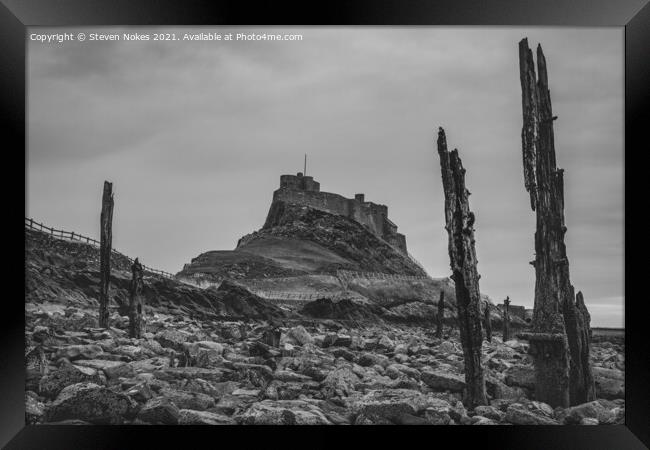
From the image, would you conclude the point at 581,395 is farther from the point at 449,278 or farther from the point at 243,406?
the point at 243,406

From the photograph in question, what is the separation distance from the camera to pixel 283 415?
27.5 ft

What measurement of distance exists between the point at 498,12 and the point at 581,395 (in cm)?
500

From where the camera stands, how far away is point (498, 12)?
326 inches

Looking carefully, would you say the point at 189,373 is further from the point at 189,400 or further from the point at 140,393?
the point at 140,393

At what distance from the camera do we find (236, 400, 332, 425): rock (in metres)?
8.34

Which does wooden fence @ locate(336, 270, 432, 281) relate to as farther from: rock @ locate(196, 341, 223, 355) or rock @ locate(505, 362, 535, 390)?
rock @ locate(196, 341, 223, 355)

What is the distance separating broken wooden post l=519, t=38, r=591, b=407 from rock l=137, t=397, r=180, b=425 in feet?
15.3

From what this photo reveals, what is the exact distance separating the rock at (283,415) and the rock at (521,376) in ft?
7.97

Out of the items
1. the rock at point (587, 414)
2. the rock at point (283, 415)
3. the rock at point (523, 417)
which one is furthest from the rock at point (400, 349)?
the rock at point (587, 414)

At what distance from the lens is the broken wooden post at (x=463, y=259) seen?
8812 millimetres

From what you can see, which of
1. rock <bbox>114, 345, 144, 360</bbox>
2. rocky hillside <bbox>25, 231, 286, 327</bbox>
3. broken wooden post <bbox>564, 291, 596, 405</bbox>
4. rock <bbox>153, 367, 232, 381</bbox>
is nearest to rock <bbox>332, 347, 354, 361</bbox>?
rocky hillside <bbox>25, 231, 286, 327</bbox>

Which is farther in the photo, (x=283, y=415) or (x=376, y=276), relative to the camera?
(x=376, y=276)

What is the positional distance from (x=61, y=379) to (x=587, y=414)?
6683 millimetres

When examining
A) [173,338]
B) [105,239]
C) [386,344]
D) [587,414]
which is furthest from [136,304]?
[587,414]
